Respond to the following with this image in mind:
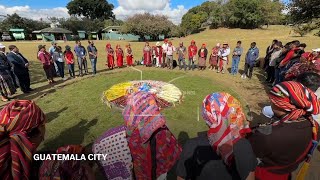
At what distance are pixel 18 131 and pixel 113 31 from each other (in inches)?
2517

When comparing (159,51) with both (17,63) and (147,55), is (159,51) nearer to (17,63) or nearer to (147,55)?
(147,55)

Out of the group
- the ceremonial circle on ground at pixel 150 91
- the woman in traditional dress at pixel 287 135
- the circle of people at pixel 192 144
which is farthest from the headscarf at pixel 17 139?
the ceremonial circle on ground at pixel 150 91

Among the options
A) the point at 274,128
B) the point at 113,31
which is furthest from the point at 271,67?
the point at 113,31

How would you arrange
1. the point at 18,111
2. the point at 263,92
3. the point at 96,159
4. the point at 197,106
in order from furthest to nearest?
the point at 263,92, the point at 197,106, the point at 96,159, the point at 18,111

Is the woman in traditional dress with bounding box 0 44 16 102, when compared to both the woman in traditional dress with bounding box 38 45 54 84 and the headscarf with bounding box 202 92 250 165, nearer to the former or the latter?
the woman in traditional dress with bounding box 38 45 54 84

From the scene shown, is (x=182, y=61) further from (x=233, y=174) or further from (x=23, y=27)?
(x=23, y=27)

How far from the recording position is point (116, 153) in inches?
77.3

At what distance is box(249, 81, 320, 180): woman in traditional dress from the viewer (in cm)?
172

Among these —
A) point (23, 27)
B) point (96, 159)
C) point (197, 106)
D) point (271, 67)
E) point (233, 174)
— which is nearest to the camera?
point (233, 174)

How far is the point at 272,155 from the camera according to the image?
1760 mm

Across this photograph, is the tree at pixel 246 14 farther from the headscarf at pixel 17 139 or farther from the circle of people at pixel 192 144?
the headscarf at pixel 17 139

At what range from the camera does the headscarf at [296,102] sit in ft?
5.97

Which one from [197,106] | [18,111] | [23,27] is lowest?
[197,106]

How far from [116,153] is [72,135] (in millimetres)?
3293
